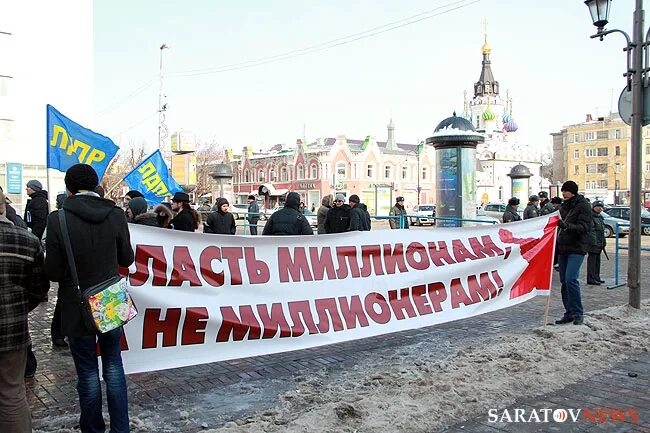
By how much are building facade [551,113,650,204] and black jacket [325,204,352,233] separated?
304 feet

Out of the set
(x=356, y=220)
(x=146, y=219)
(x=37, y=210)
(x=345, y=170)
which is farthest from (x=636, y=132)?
(x=345, y=170)

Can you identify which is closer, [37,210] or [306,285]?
[306,285]

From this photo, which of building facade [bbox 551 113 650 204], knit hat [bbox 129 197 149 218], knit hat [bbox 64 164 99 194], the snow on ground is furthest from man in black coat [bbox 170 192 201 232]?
building facade [bbox 551 113 650 204]

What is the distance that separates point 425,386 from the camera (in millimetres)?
5301

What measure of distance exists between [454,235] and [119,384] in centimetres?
438

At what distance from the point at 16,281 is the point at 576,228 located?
6395 mm

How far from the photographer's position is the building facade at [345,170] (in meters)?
74.4

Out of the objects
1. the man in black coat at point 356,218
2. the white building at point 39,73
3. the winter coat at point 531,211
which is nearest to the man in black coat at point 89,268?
the man in black coat at point 356,218

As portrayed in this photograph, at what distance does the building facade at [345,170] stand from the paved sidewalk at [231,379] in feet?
201

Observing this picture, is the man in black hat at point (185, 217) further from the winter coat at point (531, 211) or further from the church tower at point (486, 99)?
the church tower at point (486, 99)

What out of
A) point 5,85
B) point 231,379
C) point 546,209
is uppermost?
point 5,85

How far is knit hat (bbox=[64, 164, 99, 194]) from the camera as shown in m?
4.02

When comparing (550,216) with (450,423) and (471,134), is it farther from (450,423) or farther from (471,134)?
(471,134)

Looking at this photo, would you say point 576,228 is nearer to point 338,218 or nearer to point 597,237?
point 338,218
